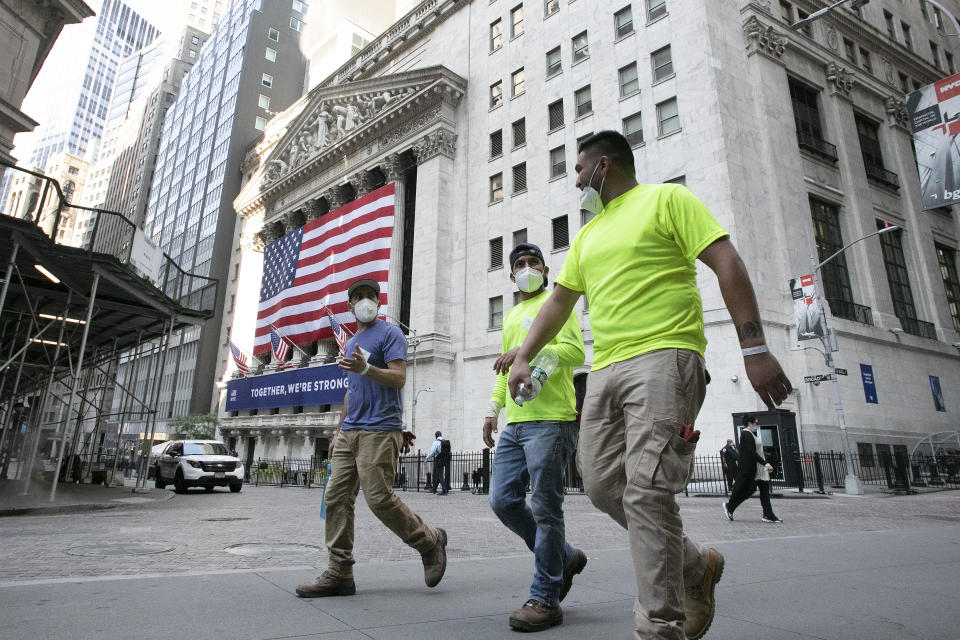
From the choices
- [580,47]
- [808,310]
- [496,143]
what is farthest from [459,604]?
[496,143]

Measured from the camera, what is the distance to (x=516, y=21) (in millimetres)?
36219

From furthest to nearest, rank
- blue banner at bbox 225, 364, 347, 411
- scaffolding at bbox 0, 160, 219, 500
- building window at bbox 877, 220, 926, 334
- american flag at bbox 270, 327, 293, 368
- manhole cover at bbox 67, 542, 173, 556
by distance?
blue banner at bbox 225, 364, 347, 411 → american flag at bbox 270, 327, 293, 368 → building window at bbox 877, 220, 926, 334 → scaffolding at bbox 0, 160, 219, 500 → manhole cover at bbox 67, 542, 173, 556

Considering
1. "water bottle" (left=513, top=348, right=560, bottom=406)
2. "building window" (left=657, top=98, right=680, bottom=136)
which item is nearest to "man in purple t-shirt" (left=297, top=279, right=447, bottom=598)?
"water bottle" (left=513, top=348, right=560, bottom=406)

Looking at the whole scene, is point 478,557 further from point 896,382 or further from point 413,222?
point 413,222

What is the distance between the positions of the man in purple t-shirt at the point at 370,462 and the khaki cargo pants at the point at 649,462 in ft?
5.40

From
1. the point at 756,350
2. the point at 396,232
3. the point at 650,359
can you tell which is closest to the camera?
the point at 756,350

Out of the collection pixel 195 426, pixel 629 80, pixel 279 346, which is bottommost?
pixel 195 426

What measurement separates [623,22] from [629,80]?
3.65m

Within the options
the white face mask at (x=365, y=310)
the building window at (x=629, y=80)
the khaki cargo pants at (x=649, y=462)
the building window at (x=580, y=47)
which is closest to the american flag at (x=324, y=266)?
the building window at (x=580, y=47)

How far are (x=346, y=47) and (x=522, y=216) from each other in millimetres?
55929

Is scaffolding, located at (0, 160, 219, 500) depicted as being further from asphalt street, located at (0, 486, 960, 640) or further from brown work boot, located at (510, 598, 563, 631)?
brown work boot, located at (510, 598, 563, 631)

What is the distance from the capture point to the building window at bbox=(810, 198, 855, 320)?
25766 mm

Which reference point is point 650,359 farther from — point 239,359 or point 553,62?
point 239,359

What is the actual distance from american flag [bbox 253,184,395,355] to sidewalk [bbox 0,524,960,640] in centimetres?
2979
